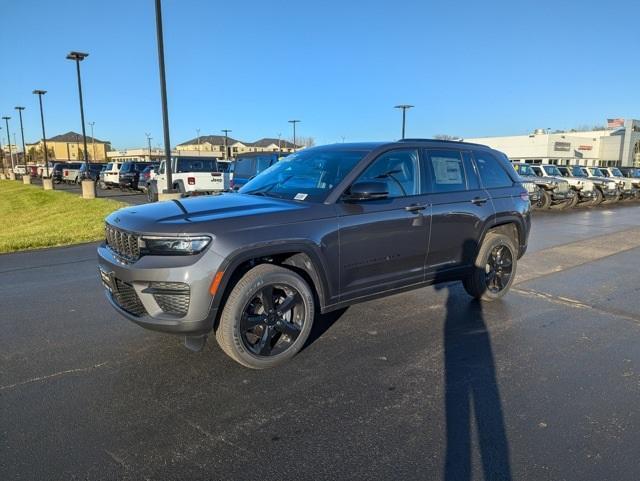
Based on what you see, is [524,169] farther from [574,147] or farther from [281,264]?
[574,147]

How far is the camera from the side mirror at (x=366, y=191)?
3.94 m

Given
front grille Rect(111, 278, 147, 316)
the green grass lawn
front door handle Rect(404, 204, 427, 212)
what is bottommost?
the green grass lawn

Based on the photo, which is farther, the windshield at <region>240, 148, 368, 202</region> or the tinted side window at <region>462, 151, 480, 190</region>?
the tinted side window at <region>462, 151, 480, 190</region>

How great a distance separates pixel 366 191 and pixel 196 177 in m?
15.1

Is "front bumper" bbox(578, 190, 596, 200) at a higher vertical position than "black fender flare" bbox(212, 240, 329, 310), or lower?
lower

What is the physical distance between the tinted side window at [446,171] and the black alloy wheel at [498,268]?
3.26ft

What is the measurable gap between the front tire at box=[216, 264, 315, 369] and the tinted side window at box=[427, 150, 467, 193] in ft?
6.17

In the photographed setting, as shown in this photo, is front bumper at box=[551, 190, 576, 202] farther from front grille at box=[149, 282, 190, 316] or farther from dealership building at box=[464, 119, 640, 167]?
dealership building at box=[464, 119, 640, 167]

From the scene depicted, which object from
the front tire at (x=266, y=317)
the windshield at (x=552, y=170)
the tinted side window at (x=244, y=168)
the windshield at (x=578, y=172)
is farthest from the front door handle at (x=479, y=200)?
the windshield at (x=578, y=172)

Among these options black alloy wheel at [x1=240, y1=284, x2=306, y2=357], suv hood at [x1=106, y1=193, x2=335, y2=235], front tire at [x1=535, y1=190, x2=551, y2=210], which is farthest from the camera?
front tire at [x1=535, y1=190, x2=551, y2=210]

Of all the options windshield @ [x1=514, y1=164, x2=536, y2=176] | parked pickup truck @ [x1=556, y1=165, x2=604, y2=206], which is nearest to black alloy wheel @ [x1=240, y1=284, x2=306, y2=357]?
windshield @ [x1=514, y1=164, x2=536, y2=176]

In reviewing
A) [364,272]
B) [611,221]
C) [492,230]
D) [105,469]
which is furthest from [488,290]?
[611,221]

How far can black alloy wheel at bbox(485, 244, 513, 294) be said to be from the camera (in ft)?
18.4

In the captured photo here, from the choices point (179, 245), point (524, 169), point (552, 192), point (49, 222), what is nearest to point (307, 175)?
point (179, 245)
